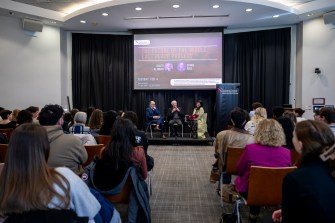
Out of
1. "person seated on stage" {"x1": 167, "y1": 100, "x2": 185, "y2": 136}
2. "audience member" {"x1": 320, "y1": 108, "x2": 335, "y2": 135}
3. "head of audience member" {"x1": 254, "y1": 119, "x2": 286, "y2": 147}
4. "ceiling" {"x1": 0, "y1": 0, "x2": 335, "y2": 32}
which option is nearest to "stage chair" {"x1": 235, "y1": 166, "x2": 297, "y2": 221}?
"head of audience member" {"x1": 254, "y1": 119, "x2": 286, "y2": 147}

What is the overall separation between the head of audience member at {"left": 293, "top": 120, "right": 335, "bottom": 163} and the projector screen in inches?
307

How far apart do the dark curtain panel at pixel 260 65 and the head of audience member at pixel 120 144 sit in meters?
7.74

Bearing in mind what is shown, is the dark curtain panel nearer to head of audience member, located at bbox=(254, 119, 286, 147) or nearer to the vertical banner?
the vertical banner

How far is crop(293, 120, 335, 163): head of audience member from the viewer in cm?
138

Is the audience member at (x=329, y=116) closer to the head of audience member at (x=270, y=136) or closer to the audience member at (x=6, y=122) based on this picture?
the head of audience member at (x=270, y=136)

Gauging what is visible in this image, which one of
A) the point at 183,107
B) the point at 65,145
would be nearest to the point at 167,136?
the point at 183,107

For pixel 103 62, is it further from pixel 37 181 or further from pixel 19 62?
pixel 37 181

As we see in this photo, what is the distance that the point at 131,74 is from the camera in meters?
9.92

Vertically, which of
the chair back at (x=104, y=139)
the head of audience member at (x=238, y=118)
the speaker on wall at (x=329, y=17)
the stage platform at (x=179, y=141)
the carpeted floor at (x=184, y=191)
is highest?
the speaker on wall at (x=329, y=17)

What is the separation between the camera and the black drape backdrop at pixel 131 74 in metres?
9.38

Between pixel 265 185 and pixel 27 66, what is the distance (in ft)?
27.6

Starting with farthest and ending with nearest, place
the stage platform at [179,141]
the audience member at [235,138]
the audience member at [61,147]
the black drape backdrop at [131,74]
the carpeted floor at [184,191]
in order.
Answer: the black drape backdrop at [131,74] → the stage platform at [179,141] → the audience member at [235,138] → the carpeted floor at [184,191] → the audience member at [61,147]

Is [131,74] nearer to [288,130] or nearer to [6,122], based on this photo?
[6,122]

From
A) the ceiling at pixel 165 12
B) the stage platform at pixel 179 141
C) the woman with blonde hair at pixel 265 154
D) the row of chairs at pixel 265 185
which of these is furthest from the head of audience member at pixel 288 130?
the stage platform at pixel 179 141
